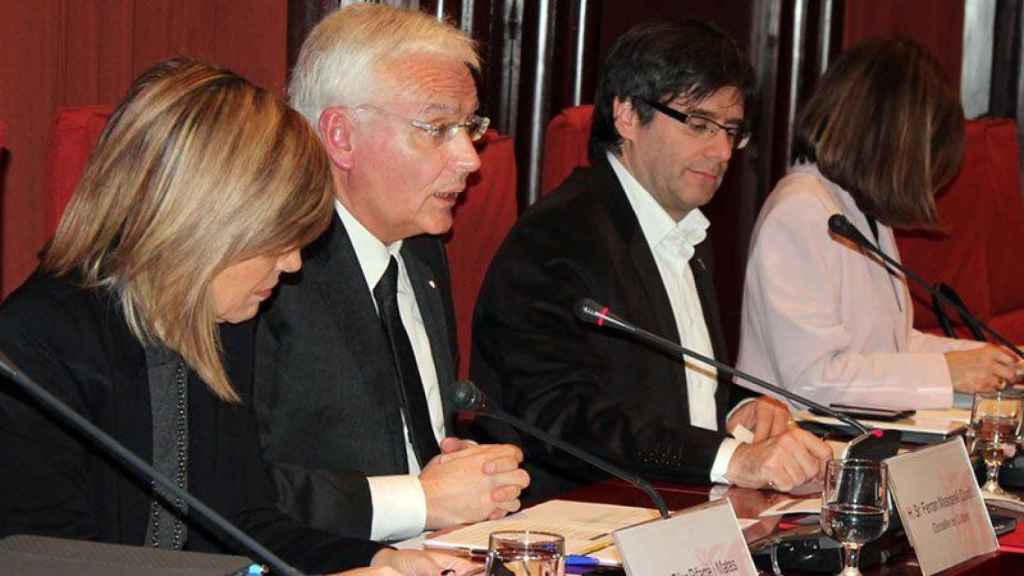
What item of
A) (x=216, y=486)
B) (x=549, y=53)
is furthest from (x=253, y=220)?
(x=549, y=53)

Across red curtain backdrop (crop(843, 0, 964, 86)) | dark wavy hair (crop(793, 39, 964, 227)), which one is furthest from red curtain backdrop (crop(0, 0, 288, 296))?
red curtain backdrop (crop(843, 0, 964, 86))

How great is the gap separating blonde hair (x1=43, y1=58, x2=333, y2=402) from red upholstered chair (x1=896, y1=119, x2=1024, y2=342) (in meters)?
2.82

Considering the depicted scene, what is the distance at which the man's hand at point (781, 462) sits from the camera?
2432 millimetres

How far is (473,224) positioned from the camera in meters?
2.99

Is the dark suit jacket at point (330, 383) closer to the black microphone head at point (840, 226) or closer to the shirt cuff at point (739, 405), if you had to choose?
the shirt cuff at point (739, 405)

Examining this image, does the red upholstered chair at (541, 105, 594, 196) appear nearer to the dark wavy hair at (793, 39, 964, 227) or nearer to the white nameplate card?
the dark wavy hair at (793, 39, 964, 227)

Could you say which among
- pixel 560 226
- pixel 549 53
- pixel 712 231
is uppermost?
pixel 549 53

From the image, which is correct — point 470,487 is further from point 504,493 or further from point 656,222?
point 656,222

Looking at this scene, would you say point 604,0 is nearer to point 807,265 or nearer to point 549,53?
point 549,53

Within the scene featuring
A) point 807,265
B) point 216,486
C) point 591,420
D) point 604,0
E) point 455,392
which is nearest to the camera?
point 216,486

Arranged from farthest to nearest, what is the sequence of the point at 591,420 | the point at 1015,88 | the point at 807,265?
the point at 1015,88 → the point at 807,265 → the point at 591,420

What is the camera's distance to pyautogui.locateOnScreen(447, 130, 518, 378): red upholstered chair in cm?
296

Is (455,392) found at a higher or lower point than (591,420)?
higher

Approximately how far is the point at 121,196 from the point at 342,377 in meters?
0.60
